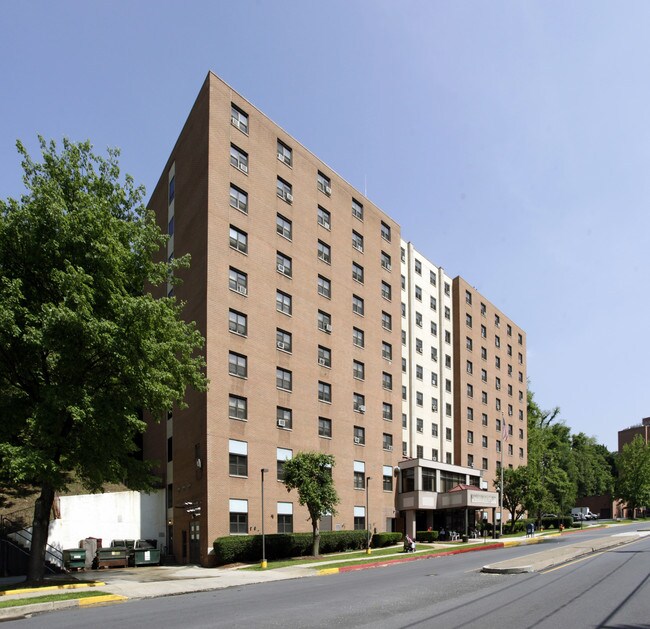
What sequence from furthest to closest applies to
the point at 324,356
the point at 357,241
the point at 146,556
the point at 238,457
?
the point at 357,241 < the point at 324,356 < the point at 238,457 < the point at 146,556

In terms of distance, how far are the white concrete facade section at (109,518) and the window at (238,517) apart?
7.67m

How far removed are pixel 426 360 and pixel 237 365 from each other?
1250 inches

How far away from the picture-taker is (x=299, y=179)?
167ft

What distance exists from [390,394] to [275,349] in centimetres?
1657

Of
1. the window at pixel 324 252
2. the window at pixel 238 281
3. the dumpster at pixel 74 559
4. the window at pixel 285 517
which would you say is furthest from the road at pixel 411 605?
the window at pixel 324 252

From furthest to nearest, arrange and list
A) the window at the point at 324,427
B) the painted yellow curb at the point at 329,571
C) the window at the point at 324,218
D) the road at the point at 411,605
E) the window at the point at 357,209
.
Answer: the window at the point at 357,209, the window at the point at 324,218, the window at the point at 324,427, the painted yellow curb at the point at 329,571, the road at the point at 411,605

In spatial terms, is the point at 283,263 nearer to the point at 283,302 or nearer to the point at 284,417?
the point at 283,302

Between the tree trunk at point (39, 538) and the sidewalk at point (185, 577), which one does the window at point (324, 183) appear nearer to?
the sidewalk at point (185, 577)

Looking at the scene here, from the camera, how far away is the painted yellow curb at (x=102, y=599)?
21.8 metres

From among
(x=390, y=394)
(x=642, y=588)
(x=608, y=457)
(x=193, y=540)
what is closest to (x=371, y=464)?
(x=390, y=394)

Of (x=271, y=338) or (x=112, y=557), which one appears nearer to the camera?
(x=112, y=557)

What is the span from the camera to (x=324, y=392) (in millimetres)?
50312

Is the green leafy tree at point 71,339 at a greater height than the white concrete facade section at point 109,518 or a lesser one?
greater

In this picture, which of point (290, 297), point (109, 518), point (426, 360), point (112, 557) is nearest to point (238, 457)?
point (112, 557)
